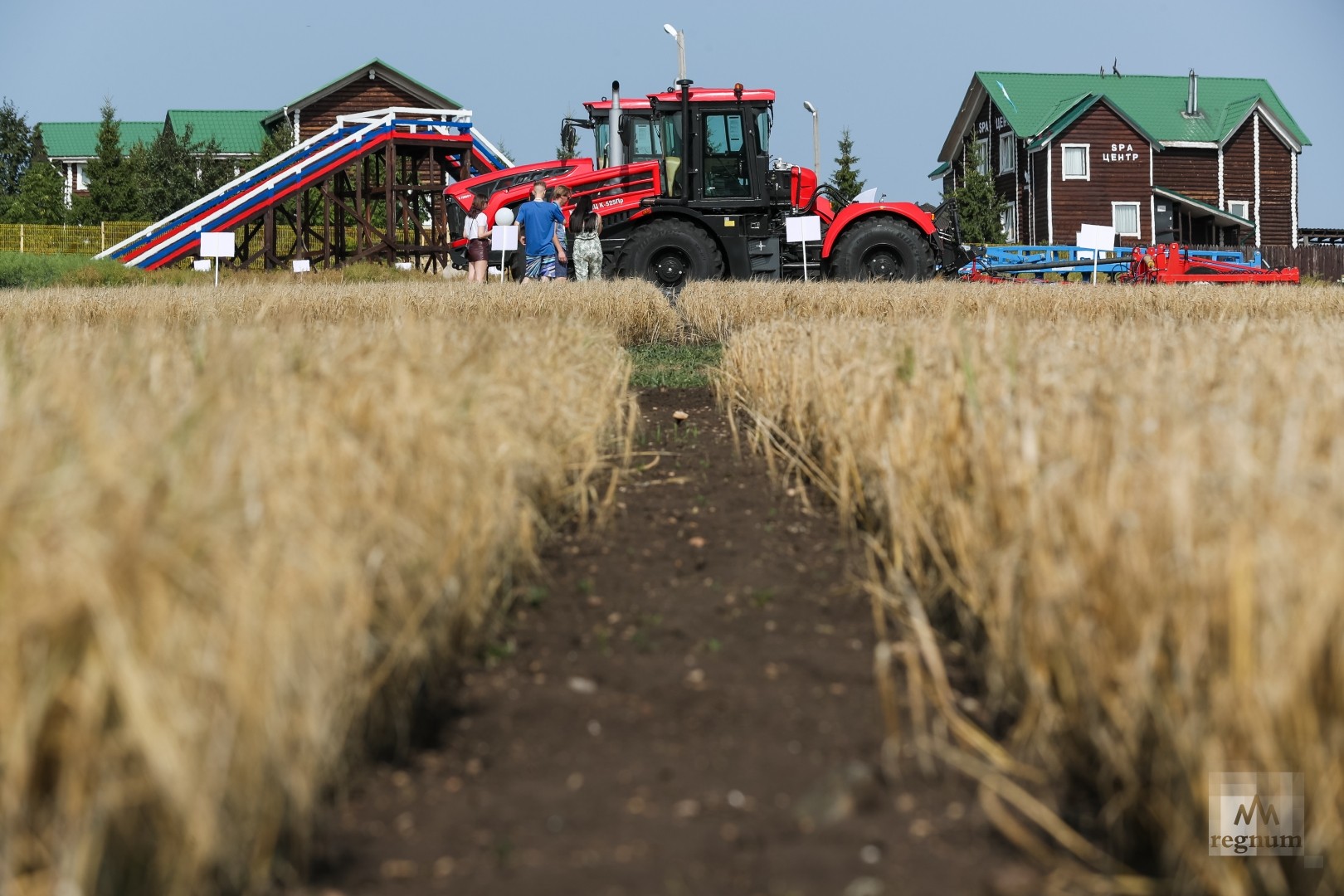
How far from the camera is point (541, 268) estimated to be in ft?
53.9

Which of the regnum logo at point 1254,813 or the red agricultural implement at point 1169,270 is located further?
the red agricultural implement at point 1169,270

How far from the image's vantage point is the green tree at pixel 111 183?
43812 millimetres

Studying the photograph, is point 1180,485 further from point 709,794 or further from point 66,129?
point 66,129

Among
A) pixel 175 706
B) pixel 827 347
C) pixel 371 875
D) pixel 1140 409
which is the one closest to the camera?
pixel 175 706

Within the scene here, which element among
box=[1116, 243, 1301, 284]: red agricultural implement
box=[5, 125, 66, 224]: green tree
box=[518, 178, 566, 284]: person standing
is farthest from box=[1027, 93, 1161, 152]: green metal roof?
box=[5, 125, 66, 224]: green tree

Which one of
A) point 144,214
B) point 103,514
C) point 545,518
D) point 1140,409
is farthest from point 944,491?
point 144,214

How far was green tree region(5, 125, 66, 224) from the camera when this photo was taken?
44000mm

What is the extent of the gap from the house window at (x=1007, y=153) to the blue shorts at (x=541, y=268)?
30.5 meters

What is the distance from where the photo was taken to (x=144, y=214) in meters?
44.1

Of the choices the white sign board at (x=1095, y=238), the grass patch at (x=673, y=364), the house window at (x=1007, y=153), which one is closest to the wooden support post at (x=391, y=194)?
the white sign board at (x=1095, y=238)

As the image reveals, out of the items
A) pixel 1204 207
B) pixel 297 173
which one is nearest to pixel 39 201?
pixel 297 173

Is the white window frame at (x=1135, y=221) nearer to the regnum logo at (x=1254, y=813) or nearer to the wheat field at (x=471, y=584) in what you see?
the wheat field at (x=471, y=584)

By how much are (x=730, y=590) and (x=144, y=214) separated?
44.8 metres

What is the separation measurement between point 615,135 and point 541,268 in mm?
2422
